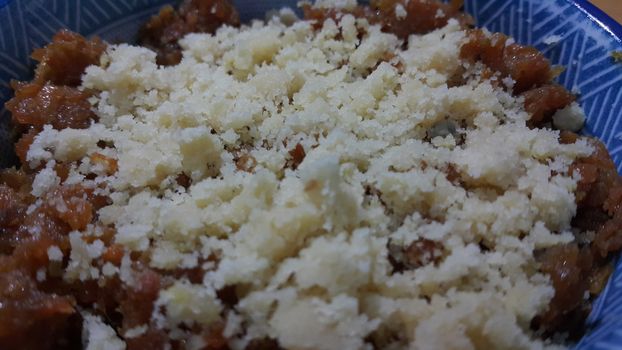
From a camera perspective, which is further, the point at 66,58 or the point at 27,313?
the point at 66,58

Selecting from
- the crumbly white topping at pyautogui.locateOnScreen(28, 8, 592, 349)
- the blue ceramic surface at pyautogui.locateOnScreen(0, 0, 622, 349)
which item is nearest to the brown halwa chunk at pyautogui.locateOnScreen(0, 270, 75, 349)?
the crumbly white topping at pyautogui.locateOnScreen(28, 8, 592, 349)

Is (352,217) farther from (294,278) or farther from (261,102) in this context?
(261,102)

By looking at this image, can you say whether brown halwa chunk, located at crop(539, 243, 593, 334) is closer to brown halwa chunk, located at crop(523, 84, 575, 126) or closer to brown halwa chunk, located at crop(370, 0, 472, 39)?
brown halwa chunk, located at crop(523, 84, 575, 126)

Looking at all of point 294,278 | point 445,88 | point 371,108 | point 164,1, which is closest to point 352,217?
point 294,278

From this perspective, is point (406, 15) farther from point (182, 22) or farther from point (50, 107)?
point (50, 107)

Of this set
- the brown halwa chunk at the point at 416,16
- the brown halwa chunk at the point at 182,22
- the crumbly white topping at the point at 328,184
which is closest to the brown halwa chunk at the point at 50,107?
the crumbly white topping at the point at 328,184

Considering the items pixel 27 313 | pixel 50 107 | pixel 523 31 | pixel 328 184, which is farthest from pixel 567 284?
pixel 50 107
